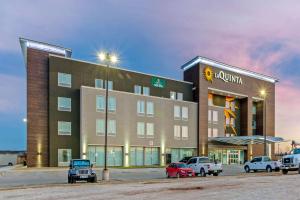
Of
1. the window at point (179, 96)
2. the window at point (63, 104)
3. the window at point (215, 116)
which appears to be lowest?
the window at point (215, 116)

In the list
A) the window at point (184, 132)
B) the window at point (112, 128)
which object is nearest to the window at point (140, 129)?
the window at point (112, 128)

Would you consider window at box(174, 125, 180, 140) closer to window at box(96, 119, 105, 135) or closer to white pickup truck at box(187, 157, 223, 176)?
window at box(96, 119, 105, 135)

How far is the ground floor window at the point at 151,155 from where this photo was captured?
6631 centimetres

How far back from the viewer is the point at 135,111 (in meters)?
64.8

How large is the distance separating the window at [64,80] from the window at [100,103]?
4782mm

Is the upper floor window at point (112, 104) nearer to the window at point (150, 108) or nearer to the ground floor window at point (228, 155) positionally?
the window at point (150, 108)

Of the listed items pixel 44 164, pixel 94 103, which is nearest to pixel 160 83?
pixel 94 103

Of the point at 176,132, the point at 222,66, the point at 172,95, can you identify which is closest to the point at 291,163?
the point at 176,132

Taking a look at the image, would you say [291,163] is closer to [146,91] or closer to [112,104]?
[112,104]

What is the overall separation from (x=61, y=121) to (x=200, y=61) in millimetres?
30561

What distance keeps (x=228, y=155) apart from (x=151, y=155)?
20479 mm

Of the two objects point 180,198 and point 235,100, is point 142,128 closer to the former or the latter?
point 235,100

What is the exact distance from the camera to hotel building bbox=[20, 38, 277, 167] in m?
57.1

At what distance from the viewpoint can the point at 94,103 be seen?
59.4 metres
